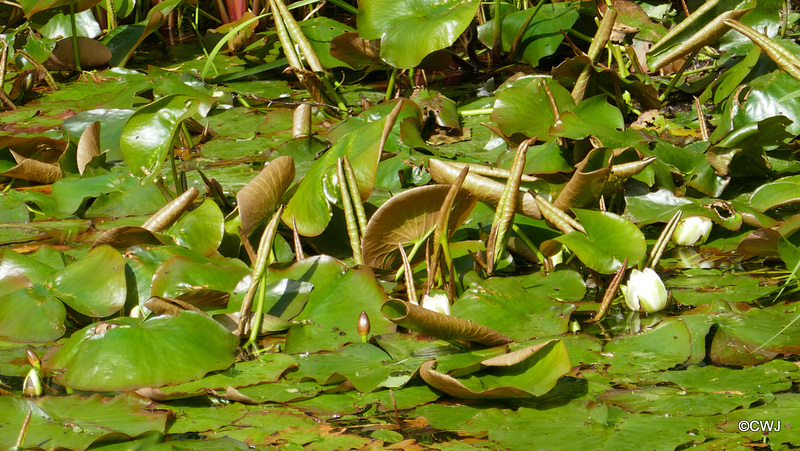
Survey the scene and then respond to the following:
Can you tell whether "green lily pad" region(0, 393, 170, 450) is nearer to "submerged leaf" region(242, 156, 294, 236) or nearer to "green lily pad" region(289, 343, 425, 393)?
"green lily pad" region(289, 343, 425, 393)

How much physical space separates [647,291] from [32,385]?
104cm

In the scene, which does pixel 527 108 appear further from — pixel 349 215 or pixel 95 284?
pixel 95 284

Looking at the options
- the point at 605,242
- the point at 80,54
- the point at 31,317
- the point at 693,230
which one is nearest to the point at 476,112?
the point at 693,230

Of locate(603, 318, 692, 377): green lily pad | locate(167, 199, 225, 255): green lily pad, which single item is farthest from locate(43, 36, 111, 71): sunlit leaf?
locate(603, 318, 692, 377): green lily pad

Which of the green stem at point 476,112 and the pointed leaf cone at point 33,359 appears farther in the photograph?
the green stem at point 476,112

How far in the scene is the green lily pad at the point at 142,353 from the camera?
3.65 feet


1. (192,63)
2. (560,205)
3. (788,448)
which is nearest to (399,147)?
(560,205)

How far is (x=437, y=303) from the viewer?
1292mm

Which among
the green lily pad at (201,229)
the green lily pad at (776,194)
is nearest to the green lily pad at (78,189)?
the green lily pad at (201,229)

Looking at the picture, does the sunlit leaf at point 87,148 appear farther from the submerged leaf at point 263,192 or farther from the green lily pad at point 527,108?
the green lily pad at point 527,108

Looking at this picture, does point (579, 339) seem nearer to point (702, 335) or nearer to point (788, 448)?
point (702, 335)

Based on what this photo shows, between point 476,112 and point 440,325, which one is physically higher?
point 440,325

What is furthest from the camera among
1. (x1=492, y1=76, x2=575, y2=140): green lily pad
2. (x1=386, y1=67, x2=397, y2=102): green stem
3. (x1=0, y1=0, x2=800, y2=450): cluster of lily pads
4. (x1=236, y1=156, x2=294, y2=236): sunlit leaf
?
(x1=386, y1=67, x2=397, y2=102): green stem

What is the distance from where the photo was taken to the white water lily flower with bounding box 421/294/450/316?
4.23 feet
